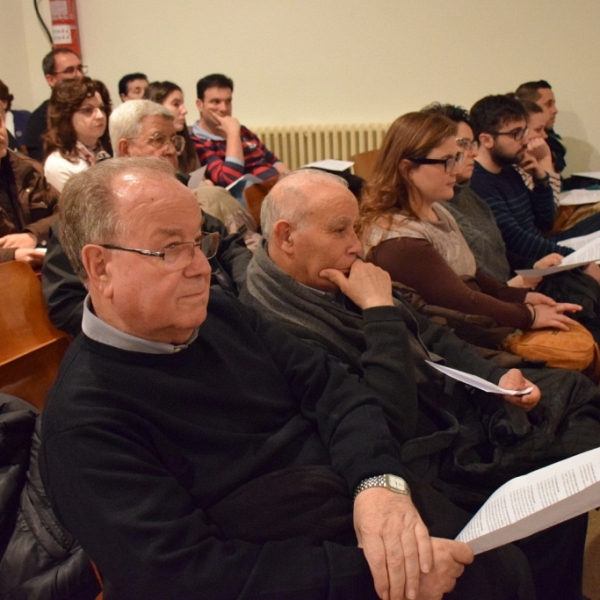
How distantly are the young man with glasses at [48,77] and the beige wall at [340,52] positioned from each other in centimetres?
137

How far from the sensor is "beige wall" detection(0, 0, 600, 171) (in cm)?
485

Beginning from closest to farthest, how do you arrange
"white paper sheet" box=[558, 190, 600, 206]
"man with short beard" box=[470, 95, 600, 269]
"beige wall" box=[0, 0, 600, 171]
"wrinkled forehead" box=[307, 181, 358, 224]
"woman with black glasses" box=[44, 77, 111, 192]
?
"wrinkled forehead" box=[307, 181, 358, 224], "man with short beard" box=[470, 95, 600, 269], "woman with black glasses" box=[44, 77, 111, 192], "white paper sheet" box=[558, 190, 600, 206], "beige wall" box=[0, 0, 600, 171]

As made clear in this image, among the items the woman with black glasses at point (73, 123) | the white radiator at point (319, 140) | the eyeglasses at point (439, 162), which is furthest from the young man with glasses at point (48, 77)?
the eyeglasses at point (439, 162)

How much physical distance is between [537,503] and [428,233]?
3.96 ft

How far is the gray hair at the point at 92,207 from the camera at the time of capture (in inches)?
39.9

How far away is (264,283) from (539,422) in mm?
750

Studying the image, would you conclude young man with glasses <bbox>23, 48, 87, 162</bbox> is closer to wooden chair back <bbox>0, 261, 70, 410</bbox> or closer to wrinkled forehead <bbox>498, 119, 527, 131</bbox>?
wooden chair back <bbox>0, 261, 70, 410</bbox>

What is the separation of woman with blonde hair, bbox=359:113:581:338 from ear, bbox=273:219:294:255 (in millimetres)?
482

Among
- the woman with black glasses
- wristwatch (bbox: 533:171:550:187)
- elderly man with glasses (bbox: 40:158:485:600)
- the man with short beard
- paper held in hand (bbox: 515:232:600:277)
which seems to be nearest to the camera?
elderly man with glasses (bbox: 40:158:485:600)

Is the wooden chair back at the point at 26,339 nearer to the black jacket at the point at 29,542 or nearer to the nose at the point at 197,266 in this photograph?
the black jacket at the point at 29,542

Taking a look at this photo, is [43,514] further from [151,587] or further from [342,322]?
[342,322]

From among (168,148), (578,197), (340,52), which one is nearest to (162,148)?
(168,148)

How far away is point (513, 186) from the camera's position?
3025mm

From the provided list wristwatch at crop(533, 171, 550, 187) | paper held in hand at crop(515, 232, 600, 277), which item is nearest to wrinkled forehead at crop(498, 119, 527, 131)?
wristwatch at crop(533, 171, 550, 187)
